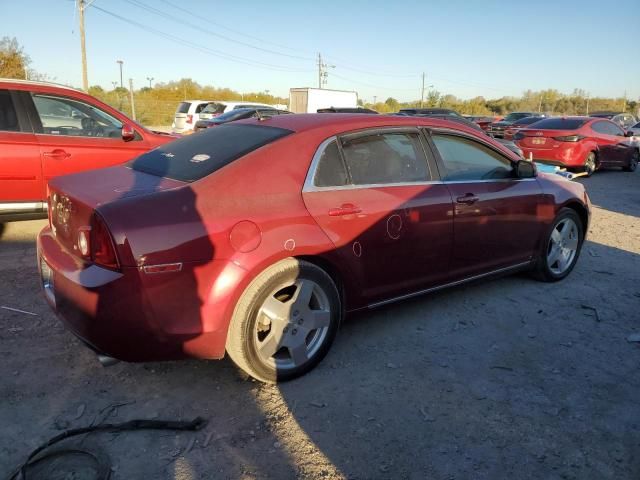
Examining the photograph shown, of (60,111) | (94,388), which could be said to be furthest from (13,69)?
(94,388)

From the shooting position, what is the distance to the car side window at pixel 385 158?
10.8 ft

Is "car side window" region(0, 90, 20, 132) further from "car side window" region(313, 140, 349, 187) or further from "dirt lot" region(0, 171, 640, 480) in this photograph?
"car side window" region(313, 140, 349, 187)

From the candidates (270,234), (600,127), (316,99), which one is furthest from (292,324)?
(316,99)

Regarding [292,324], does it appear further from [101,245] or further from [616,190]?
[616,190]

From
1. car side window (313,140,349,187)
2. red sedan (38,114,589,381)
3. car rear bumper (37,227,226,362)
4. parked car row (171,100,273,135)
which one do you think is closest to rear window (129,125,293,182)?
red sedan (38,114,589,381)

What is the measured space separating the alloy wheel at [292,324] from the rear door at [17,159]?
12.3 ft

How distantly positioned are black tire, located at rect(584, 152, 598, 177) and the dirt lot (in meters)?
9.49

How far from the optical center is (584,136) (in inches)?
477

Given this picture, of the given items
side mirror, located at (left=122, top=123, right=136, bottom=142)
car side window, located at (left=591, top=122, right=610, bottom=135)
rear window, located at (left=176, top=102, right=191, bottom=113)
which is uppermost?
rear window, located at (left=176, top=102, right=191, bottom=113)

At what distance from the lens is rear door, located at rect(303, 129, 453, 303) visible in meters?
3.09

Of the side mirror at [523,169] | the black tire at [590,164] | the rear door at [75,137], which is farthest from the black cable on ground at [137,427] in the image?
the black tire at [590,164]

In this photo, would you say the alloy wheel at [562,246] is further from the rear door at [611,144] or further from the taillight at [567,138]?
the rear door at [611,144]

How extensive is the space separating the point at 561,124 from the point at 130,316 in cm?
1267

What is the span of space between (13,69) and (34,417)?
112 ft
